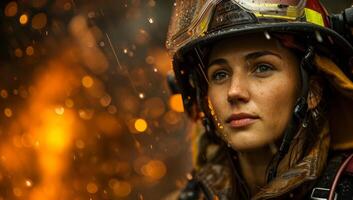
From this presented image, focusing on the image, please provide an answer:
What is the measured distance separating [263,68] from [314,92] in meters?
0.37

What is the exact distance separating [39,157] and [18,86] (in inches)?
42.9

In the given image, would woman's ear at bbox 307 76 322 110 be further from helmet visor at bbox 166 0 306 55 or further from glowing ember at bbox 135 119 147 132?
glowing ember at bbox 135 119 147 132

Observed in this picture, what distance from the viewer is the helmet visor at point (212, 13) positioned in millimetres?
3486

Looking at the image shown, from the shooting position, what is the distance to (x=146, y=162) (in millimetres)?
9086

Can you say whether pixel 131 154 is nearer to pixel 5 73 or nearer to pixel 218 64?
pixel 5 73

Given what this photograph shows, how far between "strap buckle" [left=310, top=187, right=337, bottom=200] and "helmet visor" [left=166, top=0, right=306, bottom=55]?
1.02m

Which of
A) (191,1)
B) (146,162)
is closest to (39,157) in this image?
(146,162)

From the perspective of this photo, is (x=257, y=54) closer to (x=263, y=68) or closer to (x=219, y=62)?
(x=263, y=68)

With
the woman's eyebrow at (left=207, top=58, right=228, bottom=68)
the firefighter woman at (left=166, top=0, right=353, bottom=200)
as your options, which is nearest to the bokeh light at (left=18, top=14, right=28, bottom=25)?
the firefighter woman at (left=166, top=0, right=353, bottom=200)

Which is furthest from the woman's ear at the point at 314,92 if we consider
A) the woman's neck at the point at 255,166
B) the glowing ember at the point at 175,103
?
the glowing ember at the point at 175,103

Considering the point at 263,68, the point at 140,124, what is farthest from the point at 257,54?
the point at 140,124

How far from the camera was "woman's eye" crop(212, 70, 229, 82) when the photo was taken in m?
3.65

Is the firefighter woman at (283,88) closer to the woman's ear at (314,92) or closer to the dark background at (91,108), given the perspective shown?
the woman's ear at (314,92)

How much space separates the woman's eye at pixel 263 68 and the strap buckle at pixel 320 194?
756 millimetres
